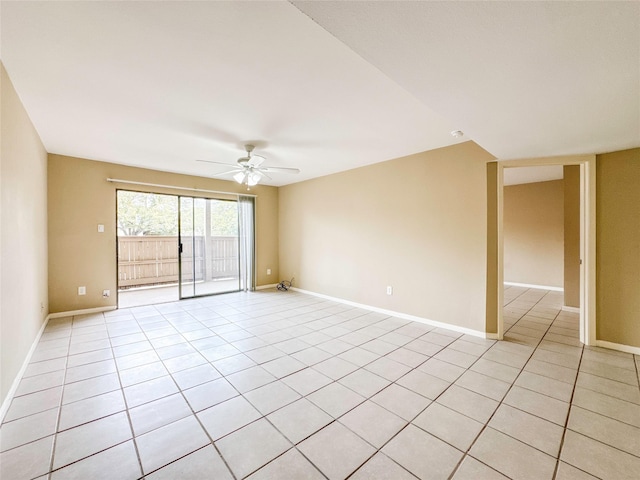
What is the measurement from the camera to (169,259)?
692 cm

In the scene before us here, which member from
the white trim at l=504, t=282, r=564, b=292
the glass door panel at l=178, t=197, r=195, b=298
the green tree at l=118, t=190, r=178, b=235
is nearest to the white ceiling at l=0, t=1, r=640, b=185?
the glass door panel at l=178, t=197, r=195, b=298

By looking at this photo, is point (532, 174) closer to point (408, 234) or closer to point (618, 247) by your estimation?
point (618, 247)

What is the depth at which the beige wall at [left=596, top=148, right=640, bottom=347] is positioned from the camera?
2.81 m

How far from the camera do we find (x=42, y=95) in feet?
7.59

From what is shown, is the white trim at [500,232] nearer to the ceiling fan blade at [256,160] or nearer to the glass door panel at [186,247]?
the ceiling fan blade at [256,160]

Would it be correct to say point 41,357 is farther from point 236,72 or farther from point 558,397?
point 558,397

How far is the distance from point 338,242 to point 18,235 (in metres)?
4.07

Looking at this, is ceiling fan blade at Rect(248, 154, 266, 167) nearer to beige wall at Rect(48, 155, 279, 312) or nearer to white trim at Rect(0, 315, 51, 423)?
beige wall at Rect(48, 155, 279, 312)

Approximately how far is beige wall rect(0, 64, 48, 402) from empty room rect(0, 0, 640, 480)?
0.14 ft

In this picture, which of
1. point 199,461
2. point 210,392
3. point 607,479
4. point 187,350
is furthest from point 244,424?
point 607,479

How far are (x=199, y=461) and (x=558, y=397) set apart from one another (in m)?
2.58

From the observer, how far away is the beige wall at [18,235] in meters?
1.96

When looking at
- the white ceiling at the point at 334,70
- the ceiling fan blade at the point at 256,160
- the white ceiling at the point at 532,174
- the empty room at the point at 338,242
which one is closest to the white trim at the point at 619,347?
the empty room at the point at 338,242

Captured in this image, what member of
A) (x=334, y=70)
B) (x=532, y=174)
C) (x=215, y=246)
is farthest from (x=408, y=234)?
(x=215, y=246)
